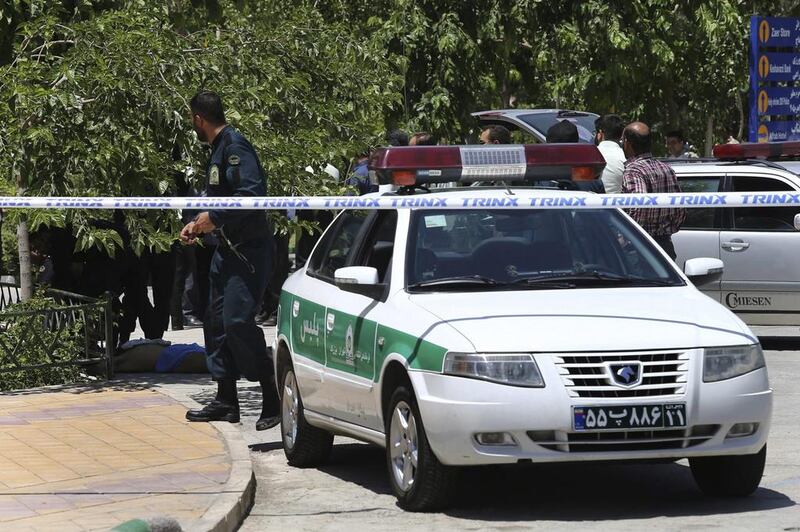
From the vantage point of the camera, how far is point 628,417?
6.98m

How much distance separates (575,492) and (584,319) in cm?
105

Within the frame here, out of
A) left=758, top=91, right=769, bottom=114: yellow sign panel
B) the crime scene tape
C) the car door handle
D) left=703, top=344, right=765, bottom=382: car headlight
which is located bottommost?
the car door handle

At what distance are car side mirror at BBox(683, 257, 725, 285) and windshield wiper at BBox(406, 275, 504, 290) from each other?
102cm

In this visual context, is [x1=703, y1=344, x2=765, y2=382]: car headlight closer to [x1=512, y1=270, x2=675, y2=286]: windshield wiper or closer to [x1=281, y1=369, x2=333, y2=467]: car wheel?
[x1=512, y1=270, x2=675, y2=286]: windshield wiper

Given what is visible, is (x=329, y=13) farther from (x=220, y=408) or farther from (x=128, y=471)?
(x=128, y=471)

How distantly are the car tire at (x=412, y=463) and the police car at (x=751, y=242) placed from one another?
741 cm

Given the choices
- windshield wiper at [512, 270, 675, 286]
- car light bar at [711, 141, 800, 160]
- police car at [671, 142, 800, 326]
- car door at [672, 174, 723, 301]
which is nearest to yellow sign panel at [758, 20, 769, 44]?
car light bar at [711, 141, 800, 160]

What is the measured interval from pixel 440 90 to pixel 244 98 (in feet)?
33.3

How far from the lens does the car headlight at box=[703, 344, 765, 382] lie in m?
7.18

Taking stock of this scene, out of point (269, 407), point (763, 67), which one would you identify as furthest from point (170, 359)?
point (763, 67)

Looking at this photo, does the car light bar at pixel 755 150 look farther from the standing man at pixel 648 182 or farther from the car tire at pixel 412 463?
the car tire at pixel 412 463

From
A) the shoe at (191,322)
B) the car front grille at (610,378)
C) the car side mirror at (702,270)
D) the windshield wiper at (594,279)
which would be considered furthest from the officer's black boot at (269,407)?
the shoe at (191,322)

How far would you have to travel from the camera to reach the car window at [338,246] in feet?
28.7

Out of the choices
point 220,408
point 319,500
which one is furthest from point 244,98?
point 319,500
